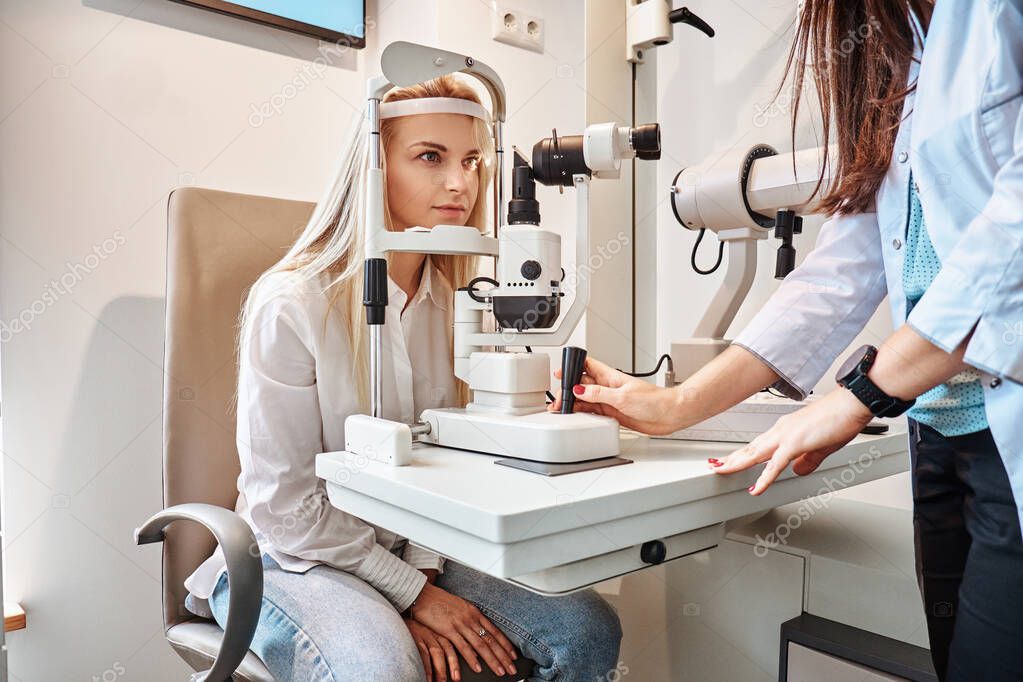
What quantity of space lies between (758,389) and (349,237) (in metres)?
0.63

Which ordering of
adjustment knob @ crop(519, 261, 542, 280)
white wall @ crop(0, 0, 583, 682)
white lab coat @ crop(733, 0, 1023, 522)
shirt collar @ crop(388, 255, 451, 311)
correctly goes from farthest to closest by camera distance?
white wall @ crop(0, 0, 583, 682) → shirt collar @ crop(388, 255, 451, 311) → adjustment knob @ crop(519, 261, 542, 280) → white lab coat @ crop(733, 0, 1023, 522)

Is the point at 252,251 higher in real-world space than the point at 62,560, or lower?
higher

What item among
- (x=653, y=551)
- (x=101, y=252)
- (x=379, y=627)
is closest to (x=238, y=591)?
(x=379, y=627)

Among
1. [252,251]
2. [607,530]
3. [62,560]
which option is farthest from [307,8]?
[607,530]

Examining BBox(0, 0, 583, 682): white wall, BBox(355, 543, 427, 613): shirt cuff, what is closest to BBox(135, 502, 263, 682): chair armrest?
BBox(355, 543, 427, 613): shirt cuff

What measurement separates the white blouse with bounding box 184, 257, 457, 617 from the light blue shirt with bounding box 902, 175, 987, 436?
0.67m

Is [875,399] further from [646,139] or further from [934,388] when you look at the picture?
[646,139]

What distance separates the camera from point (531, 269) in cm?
86

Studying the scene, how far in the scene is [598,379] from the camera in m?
0.95

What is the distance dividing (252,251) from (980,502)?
1.06 meters

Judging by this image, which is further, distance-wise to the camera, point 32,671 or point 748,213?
point 32,671

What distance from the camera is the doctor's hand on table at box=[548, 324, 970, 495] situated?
60 centimetres

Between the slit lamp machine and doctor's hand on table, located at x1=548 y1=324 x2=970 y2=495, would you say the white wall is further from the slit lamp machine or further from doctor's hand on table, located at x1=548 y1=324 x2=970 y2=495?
doctor's hand on table, located at x1=548 y1=324 x2=970 y2=495

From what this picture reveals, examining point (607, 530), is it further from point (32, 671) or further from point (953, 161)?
point (32, 671)
